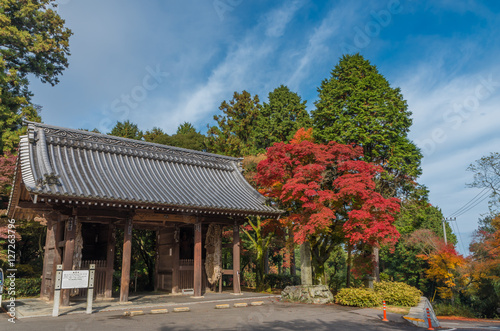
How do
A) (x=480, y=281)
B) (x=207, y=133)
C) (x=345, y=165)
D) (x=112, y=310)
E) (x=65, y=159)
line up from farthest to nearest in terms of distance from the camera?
(x=207, y=133)
(x=480, y=281)
(x=345, y=165)
(x=65, y=159)
(x=112, y=310)

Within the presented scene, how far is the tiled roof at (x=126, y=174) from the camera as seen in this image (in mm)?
12734

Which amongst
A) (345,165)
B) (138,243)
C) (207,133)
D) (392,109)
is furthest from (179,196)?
(207,133)

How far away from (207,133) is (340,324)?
98.9 ft

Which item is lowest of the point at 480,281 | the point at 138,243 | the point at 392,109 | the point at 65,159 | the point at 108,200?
the point at 480,281

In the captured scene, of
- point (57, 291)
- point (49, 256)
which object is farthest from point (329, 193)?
point (49, 256)

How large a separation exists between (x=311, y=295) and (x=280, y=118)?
74.6 feet

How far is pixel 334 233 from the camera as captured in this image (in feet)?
55.6

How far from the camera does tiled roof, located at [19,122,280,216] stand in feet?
41.8

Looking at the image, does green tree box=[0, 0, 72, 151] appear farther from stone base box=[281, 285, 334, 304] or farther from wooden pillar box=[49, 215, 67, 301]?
stone base box=[281, 285, 334, 304]

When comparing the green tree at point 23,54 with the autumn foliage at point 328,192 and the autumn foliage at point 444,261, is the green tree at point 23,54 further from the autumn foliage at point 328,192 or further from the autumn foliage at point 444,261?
the autumn foliage at point 444,261

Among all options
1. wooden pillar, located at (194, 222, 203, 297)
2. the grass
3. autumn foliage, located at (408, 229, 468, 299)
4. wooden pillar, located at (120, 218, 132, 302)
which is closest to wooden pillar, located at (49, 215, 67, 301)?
wooden pillar, located at (120, 218, 132, 302)

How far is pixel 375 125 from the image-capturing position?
22.7m

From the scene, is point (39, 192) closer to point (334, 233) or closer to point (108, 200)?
point (108, 200)

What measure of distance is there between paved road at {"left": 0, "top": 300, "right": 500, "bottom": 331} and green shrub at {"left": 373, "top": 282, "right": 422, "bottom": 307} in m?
2.26
